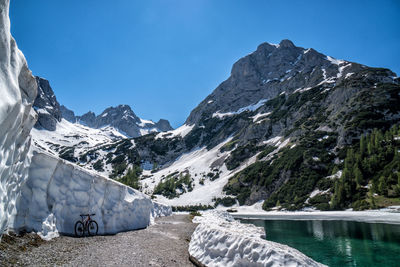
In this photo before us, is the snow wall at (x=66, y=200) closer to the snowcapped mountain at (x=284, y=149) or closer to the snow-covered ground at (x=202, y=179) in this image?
the snowcapped mountain at (x=284, y=149)

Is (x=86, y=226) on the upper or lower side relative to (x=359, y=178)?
lower

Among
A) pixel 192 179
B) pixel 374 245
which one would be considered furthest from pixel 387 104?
pixel 192 179

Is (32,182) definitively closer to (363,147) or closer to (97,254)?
(97,254)

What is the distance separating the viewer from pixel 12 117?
7977mm

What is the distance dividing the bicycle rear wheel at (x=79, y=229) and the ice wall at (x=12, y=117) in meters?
4.77

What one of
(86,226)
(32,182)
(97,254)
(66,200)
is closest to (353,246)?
(97,254)

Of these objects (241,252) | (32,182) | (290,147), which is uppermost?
(290,147)

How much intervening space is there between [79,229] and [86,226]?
521 mm

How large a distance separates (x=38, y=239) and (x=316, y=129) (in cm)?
9138

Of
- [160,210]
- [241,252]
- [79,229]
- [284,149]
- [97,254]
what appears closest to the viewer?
[241,252]

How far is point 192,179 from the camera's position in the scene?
11356cm

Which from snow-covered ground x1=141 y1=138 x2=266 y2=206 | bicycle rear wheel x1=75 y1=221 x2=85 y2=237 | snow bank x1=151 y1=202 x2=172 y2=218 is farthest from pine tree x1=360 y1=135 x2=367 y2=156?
bicycle rear wheel x1=75 y1=221 x2=85 y2=237

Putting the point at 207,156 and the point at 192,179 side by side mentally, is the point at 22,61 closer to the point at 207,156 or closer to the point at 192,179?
the point at 192,179

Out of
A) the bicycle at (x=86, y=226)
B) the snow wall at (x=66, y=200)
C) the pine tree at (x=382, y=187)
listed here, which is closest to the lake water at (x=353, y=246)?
the snow wall at (x=66, y=200)
